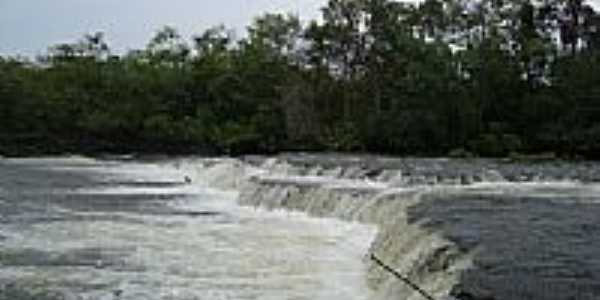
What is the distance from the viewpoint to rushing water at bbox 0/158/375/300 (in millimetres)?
13609

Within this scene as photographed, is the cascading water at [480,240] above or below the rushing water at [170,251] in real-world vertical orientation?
above

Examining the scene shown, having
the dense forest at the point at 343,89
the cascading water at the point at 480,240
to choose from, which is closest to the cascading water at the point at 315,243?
the cascading water at the point at 480,240

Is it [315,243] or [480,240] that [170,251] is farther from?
[480,240]

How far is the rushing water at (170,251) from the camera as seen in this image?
536 inches

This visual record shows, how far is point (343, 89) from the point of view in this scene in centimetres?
8162

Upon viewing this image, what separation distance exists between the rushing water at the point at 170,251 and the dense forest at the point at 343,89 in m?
Result: 38.8

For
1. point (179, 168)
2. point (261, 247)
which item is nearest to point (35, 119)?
point (179, 168)

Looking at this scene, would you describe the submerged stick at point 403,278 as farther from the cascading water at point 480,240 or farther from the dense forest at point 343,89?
the dense forest at point 343,89

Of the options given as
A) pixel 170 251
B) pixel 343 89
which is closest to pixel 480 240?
pixel 170 251

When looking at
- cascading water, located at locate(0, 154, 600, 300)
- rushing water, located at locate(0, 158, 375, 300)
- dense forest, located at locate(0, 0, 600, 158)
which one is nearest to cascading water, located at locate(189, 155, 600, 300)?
cascading water, located at locate(0, 154, 600, 300)

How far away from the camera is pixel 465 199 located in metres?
18.9

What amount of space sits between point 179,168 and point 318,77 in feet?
98.4

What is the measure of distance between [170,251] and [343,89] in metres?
64.4

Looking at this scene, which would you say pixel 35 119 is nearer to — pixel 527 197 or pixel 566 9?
pixel 566 9
